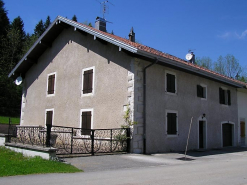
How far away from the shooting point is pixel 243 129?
2144 centimetres

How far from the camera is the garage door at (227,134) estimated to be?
19.1 meters

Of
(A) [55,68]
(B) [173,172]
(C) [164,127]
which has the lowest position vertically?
(B) [173,172]

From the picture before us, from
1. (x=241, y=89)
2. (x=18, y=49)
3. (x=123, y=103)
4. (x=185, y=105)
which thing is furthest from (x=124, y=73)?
(x=18, y=49)

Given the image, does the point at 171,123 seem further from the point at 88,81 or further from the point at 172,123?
Result: the point at 88,81

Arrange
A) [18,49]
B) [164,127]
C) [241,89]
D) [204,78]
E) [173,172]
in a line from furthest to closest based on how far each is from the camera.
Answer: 1. [18,49]
2. [241,89]
3. [204,78]
4. [164,127]
5. [173,172]

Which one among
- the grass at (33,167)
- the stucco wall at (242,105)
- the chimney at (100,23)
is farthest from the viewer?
the stucco wall at (242,105)

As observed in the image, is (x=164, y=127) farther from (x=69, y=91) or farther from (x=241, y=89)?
(x=241, y=89)

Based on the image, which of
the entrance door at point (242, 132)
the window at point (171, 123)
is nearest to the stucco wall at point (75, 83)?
the window at point (171, 123)

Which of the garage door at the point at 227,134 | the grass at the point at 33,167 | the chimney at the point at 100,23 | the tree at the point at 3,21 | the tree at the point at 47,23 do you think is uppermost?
the tree at the point at 47,23

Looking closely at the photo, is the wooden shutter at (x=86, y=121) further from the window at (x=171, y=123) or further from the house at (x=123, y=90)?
the window at (x=171, y=123)

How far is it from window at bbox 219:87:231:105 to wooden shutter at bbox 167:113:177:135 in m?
5.73

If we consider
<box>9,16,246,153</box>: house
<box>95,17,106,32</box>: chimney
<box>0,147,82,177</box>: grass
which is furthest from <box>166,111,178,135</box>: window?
<box>95,17,106,32</box>: chimney

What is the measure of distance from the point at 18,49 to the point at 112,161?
33.9m

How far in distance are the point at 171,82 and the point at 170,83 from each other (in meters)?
0.12
